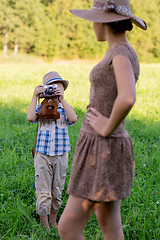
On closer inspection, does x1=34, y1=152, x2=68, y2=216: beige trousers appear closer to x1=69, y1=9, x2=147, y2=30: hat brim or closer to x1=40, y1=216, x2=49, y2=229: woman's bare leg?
x1=40, y1=216, x2=49, y2=229: woman's bare leg

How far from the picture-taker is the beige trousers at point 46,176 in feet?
9.12

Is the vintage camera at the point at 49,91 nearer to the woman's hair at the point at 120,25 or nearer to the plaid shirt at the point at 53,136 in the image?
the plaid shirt at the point at 53,136

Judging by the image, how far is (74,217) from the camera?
1710mm

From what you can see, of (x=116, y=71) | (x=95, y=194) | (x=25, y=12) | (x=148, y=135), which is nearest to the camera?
(x=116, y=71)

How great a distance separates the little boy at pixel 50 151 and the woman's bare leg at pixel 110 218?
1.00m

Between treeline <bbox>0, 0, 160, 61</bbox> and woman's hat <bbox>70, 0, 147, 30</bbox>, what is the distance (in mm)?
37141

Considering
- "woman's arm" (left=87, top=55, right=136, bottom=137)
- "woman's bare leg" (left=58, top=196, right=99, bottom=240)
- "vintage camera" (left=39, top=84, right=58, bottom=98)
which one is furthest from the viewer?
"vintage camera" (left=39, top=84, right=58, bottom=98)

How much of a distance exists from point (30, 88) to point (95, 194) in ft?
27.1

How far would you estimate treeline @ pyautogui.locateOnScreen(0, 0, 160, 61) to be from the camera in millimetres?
37250

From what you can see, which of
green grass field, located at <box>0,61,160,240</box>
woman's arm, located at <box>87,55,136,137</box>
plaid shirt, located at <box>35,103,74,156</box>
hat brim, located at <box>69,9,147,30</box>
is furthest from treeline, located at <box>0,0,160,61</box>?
woman's arm, located at <box>87,55,136,137</box>

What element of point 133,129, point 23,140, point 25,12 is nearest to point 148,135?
point 133,129

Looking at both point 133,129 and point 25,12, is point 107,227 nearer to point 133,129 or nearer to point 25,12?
point 133,129

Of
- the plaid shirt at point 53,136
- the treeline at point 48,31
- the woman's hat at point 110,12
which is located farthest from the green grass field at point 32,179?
the treeline at point 48,31

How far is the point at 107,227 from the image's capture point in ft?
6.23
